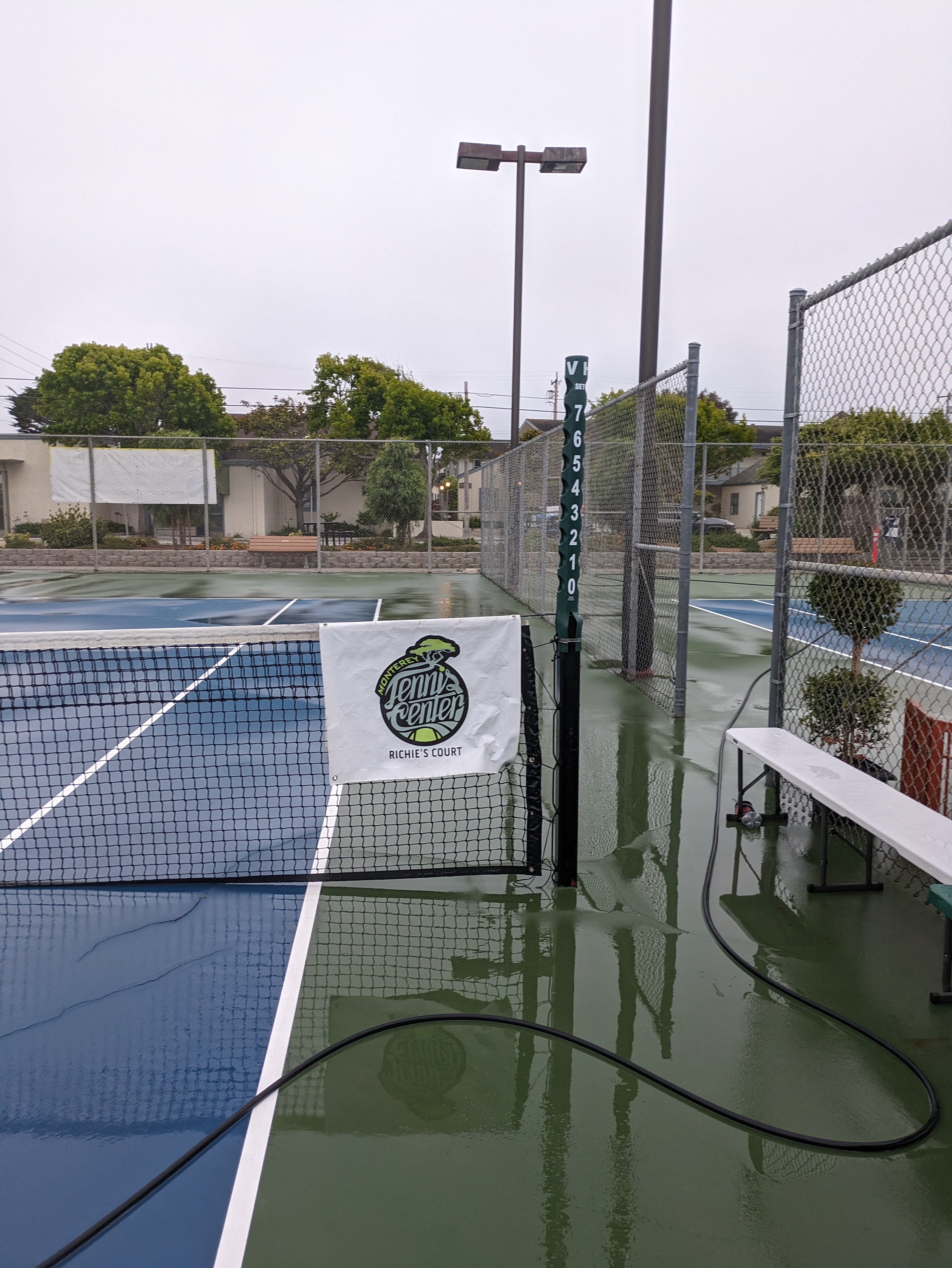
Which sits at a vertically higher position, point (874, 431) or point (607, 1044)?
point (874, 431)

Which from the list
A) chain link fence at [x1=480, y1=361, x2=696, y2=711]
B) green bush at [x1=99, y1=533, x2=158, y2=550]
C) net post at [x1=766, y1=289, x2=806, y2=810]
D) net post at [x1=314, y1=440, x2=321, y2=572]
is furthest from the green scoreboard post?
green bush at [x1=99, y1=533, x2=158, y2=550]

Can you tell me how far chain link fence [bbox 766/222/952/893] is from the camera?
13.8ft

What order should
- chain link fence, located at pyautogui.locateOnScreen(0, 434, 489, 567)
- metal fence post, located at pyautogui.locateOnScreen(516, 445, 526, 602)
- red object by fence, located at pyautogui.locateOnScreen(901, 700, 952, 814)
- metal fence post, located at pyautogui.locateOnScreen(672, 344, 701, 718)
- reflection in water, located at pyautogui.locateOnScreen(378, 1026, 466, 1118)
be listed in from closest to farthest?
1. reflection in water, located at pyautogui.locateOnScreen(378, 1026, 466, 1118)
2. red object by fence, located at pyautogui.locateOnScreen(901, 700, 952, 814)
3. metal fence post, located at pyautogui.locateOnScreen(672, 344, 701, 718)
4. metal fence post, located at pyautogui.locateOnScreen(516, 445, 526, 602)
5. chain link fence, located at pyautogui.locateOnScreen(0, 434, 489, 567)

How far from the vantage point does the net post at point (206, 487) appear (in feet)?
77.4

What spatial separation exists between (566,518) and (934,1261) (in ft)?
10.7

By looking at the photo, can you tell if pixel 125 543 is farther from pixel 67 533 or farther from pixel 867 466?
pixel 867 466

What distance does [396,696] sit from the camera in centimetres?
443

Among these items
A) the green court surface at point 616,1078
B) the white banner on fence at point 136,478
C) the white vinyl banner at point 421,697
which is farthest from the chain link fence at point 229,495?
Result: the green court surface at point 616,1078

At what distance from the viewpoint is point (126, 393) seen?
135ft

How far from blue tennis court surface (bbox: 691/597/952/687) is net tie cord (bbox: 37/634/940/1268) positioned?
1.72m

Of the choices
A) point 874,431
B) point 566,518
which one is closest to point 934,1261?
point 566,518

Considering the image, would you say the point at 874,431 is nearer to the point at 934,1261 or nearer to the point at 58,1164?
the point at 934,1261

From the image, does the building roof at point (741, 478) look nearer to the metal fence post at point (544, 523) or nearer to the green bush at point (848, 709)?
the metal fence post at point (544, 523)

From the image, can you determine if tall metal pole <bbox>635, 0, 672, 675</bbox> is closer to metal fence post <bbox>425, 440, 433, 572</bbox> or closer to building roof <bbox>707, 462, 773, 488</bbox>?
metal fence post <bbox>425, 440, 433, 572</bbox>
